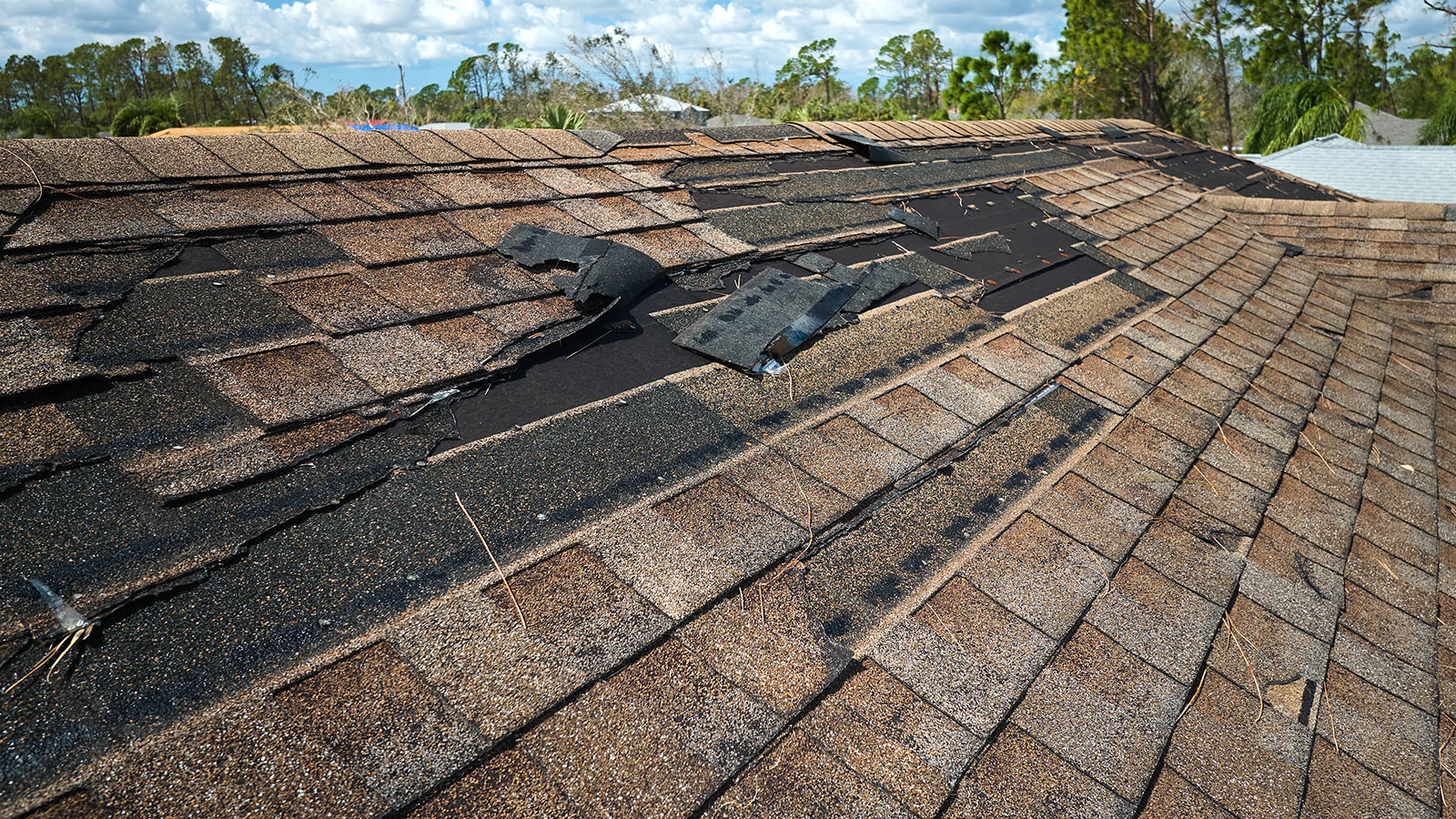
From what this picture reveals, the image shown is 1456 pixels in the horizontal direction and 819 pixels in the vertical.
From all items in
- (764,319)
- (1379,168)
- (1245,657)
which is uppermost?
(1379,168)

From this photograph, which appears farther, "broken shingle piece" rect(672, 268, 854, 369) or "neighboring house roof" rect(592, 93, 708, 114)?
"neighboring house roof" rect(592, 93, 708, 114)

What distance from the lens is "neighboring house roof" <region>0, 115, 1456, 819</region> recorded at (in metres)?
1.42

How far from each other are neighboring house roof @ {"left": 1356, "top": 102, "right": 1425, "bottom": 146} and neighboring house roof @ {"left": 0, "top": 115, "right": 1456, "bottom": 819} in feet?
136

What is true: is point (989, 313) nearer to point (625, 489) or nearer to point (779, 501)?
point (779, 501)

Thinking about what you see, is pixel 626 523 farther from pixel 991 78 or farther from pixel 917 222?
pixel 991 78

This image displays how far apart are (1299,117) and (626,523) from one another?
112 feet

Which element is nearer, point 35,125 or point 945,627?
point 945,627

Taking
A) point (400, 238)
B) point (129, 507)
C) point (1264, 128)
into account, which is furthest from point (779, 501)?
point (1264, 128)

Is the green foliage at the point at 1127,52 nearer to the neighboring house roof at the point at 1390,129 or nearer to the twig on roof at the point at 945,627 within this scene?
the neighboring house roof at the point at 1390,129

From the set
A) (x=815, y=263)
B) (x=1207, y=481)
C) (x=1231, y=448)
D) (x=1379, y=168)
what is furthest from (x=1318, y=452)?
(x=1379, y=168)

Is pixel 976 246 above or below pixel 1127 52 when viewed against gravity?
below

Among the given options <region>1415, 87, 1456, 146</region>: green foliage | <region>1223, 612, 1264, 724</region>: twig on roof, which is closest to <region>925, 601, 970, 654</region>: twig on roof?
<region>1223, 612, 1264, 724</region>: twig on roof

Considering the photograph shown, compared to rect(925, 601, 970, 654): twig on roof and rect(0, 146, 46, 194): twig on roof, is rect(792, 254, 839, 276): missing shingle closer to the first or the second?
rect(925, 601, 970, 654): twig on roof

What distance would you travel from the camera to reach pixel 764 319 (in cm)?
315
